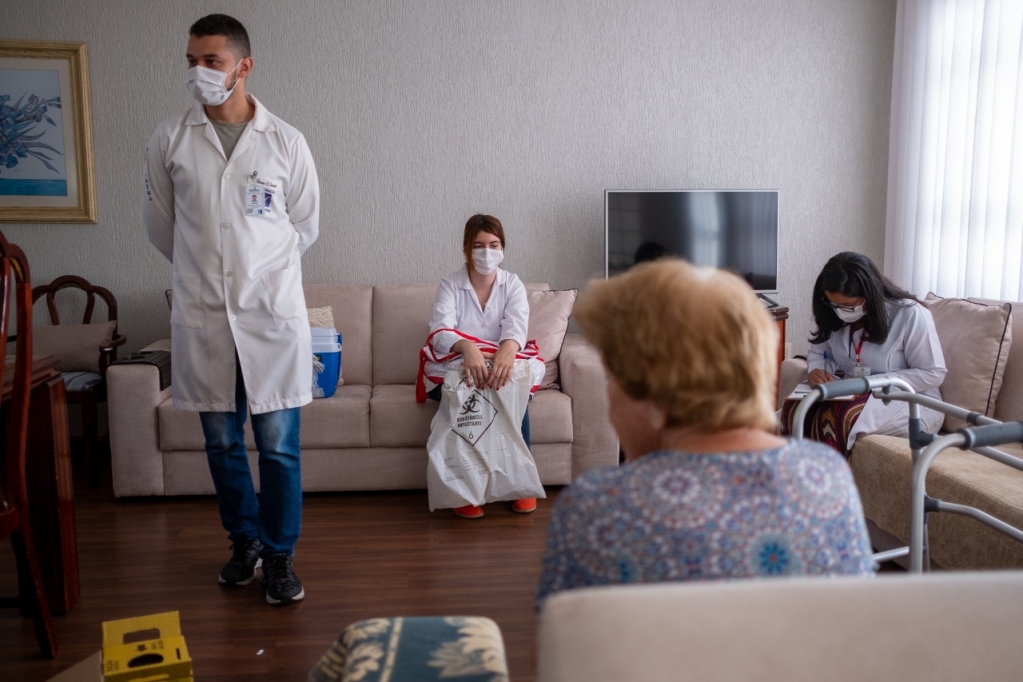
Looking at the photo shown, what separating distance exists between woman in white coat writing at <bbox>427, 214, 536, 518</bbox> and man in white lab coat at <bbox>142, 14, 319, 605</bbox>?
2.98 ft

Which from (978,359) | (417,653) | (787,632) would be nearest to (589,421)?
(978,359)

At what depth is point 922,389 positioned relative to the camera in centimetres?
272

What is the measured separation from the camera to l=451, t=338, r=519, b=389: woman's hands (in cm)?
310

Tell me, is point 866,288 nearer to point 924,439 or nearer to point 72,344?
point 924,439

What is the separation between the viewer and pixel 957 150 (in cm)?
372

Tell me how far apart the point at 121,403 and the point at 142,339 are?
1.01 meters

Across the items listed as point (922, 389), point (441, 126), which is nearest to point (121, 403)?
point (441, 126)

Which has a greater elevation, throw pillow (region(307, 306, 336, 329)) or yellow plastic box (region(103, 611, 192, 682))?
throw pillow (region(307, 306, 336, 329))

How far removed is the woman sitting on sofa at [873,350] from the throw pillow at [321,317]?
6.67 feet

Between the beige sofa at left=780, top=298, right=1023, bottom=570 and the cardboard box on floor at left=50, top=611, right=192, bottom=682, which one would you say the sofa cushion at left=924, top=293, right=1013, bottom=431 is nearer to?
the beige sofa at left=780, top=298, right=1023, bottom=570

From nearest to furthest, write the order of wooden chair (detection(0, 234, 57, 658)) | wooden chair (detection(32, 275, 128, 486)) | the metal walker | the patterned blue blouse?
the patterned blue blouse, the metal walker, wooden chair (detection(0, 234, 57, 658)), wooden chair (detection(32, 275, 128, 486))

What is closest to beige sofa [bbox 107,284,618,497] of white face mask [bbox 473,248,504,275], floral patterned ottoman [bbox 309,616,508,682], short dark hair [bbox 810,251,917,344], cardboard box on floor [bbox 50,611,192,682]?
white face mask [bbox 473,248,504,275]

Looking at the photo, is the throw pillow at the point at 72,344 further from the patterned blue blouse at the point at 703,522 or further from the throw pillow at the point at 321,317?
the patterned blue blouse at the point at 703,522

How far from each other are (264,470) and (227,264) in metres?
0.58
